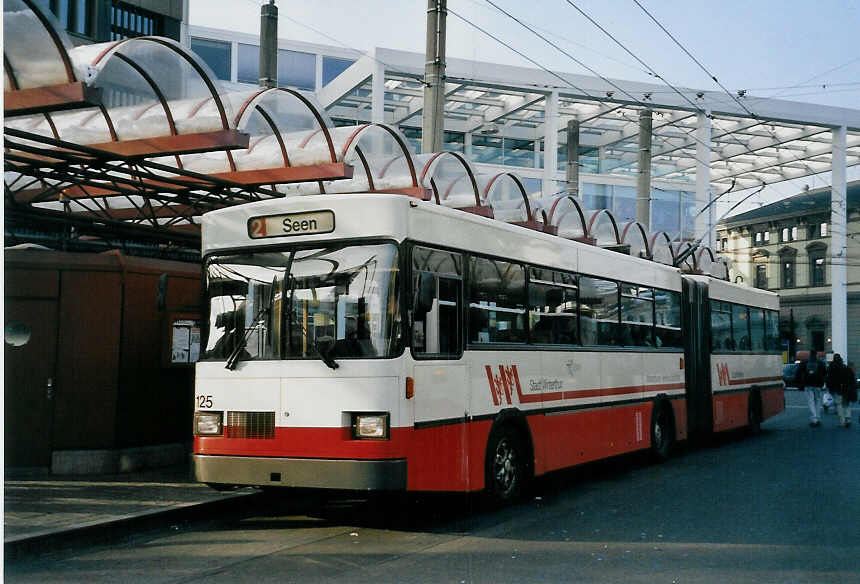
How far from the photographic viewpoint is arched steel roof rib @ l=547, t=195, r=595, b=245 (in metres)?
20.1

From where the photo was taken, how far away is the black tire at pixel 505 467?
10.0 m

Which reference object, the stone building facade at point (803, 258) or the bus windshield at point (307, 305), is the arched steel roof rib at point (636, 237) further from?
the stone building facade at point (803, 258)

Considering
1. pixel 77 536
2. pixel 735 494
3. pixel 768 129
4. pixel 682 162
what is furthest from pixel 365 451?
pixel 682 162

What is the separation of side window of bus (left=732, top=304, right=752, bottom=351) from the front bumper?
518 inches

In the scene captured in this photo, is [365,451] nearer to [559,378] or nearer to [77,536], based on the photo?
[77,536]

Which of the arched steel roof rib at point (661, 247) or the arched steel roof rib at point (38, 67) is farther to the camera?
the arched steel roof rib at point (661, 247)

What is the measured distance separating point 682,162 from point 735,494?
147 ft

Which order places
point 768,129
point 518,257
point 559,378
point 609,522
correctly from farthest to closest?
point 768,129 < point 559,378 < point 518,257 < point 609,522

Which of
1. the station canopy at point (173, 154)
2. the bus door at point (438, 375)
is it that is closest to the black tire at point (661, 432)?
the station canopy at point (173, 154)

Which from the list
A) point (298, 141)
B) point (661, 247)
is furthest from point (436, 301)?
point (661, 247)

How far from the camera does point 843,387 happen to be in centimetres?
2386

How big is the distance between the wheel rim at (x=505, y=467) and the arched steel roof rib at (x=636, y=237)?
43.9ft

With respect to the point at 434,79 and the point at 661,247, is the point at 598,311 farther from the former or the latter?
the point at 661,247

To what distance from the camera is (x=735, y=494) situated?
11.7 metres
